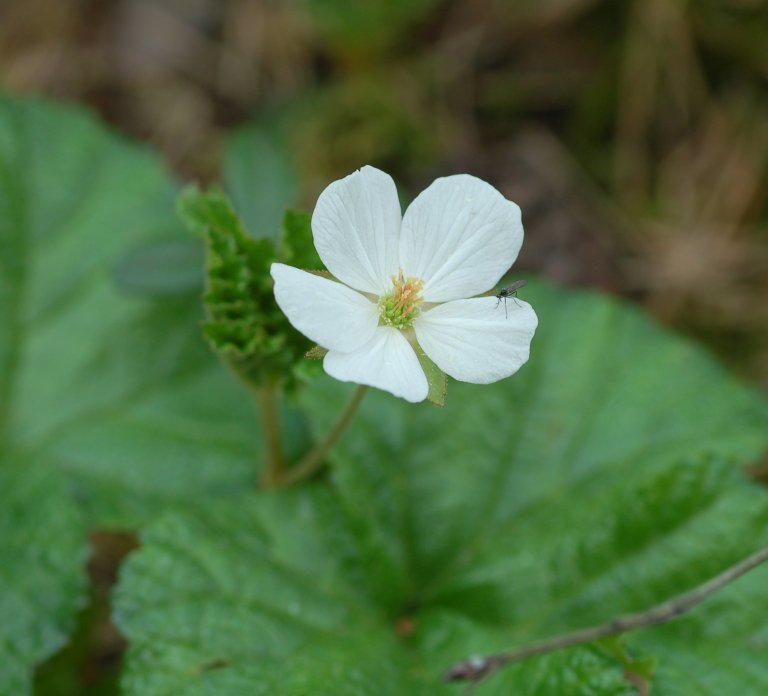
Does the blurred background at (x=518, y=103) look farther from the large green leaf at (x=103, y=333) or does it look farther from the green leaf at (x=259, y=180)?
the large green leaf at (x=103, y=333)

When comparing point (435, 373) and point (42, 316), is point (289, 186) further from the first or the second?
point (435, 373)

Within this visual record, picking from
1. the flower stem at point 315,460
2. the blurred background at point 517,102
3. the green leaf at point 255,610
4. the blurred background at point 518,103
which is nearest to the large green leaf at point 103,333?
the flower stem at point 315,460

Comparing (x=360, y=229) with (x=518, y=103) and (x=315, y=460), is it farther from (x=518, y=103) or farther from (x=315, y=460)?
(x=518, y=103)

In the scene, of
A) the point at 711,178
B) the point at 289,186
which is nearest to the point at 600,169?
the point at 711,178

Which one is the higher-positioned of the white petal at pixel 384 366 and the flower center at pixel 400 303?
the flower center at pixel 400 303

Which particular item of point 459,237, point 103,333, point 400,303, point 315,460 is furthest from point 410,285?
point 103,333

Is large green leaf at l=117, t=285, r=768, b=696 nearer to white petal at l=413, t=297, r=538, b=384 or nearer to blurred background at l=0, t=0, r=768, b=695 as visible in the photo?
white petal at l=413, t=297, r=538, b=384

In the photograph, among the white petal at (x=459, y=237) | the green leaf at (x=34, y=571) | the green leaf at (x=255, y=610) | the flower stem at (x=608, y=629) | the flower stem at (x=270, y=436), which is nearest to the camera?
the white petal at (x=459, y=237)
